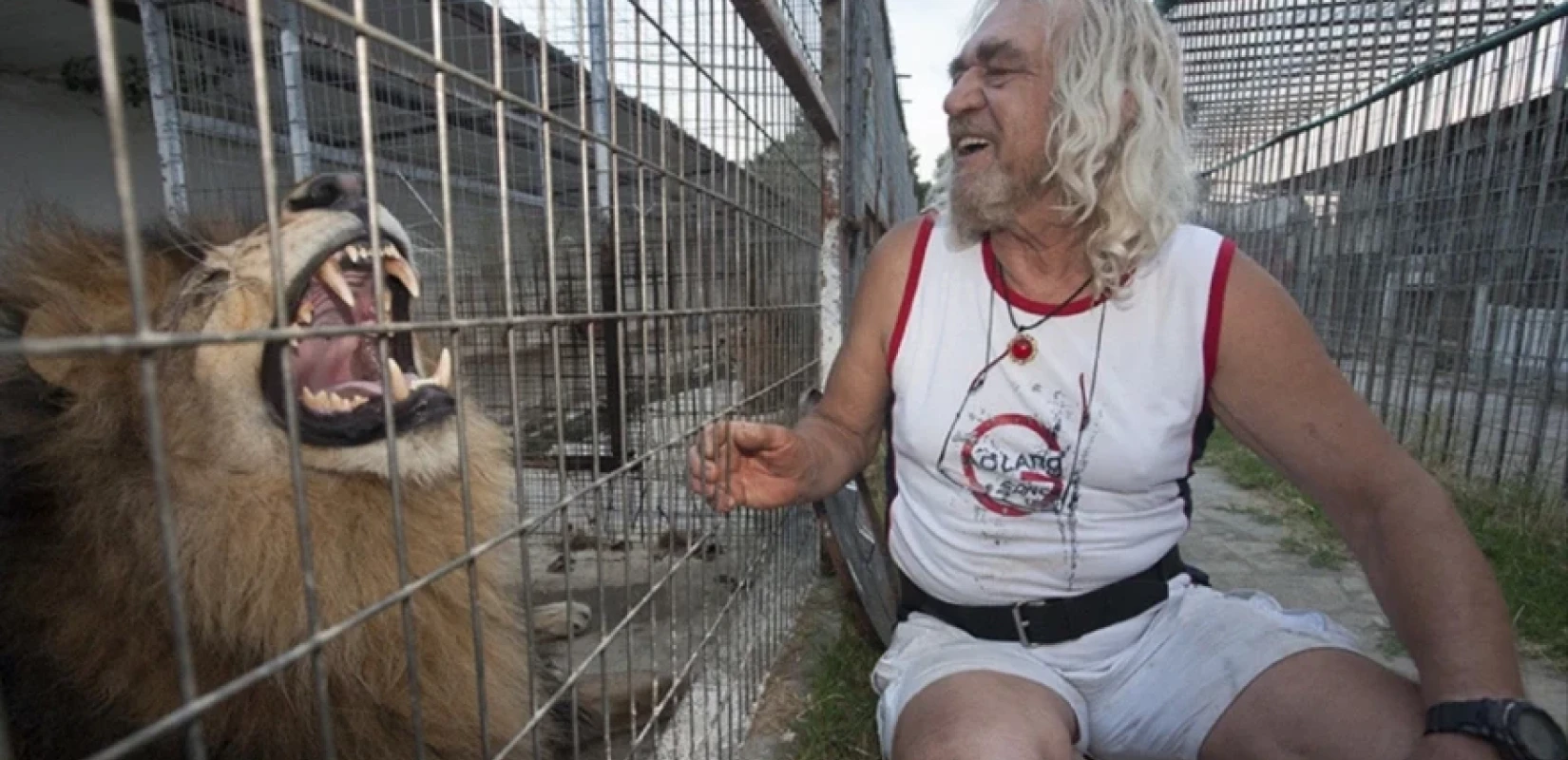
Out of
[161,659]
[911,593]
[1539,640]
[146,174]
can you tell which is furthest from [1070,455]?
[146,174]

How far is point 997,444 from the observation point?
1.96 m

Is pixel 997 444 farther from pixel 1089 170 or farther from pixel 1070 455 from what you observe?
pixel 1089 170

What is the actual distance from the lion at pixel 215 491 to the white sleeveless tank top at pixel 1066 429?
3.49 feet

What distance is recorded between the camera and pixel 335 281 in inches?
49.3

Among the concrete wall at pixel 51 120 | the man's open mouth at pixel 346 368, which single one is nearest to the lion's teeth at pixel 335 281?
the man's open mouth at pixel 346 368

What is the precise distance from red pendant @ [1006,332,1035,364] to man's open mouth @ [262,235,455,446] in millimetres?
1230

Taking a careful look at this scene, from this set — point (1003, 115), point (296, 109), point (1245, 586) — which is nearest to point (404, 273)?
point (1003, 115)

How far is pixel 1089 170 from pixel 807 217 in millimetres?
1914

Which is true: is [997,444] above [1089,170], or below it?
below

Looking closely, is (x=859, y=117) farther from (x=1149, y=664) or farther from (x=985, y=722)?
(x=985, y=722)

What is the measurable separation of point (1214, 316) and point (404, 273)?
1646mm

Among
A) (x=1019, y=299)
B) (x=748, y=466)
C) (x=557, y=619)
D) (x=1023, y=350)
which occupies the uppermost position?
(x=1019, y=299)

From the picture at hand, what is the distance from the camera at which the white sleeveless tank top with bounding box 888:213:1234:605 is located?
1902 millimetres

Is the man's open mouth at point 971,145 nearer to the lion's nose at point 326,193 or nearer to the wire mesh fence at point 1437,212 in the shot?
the lion's nose at point 326,193
